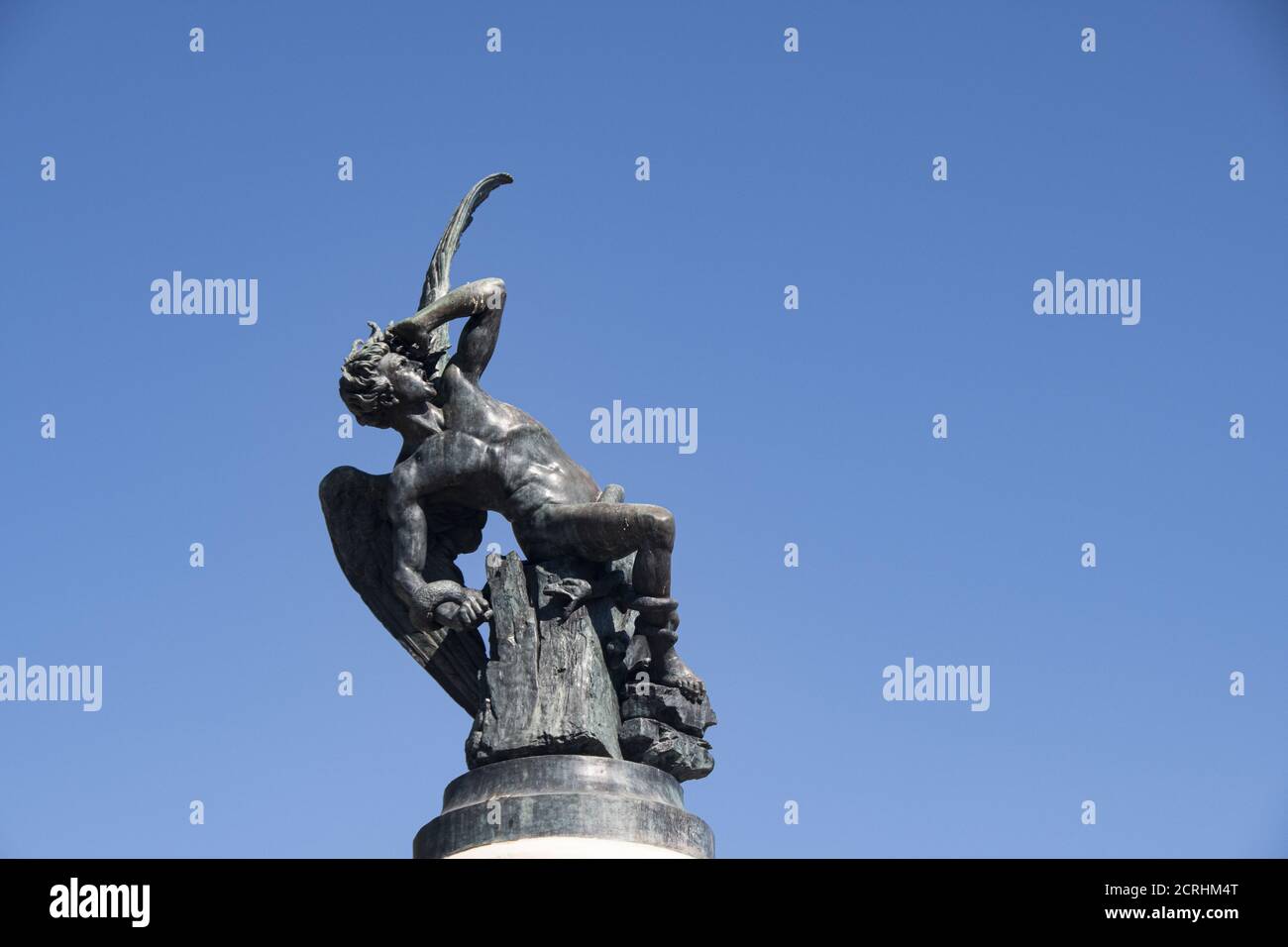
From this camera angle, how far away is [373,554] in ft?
47.1

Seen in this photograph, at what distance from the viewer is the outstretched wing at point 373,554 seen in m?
14.1

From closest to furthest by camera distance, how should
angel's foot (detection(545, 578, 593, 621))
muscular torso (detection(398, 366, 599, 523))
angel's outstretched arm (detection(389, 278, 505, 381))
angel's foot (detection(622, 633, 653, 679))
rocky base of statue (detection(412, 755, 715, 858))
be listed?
rocky base of statue (detection(412, 755, 715, 858))
angel's foot (detection(545, 578, 593, 621))
angel's foot (detection(622, 633, 653, 679))
muscular torso (detection(398, 366, 599, 523))
angel's outstretched arm (detection(389, 278, 505, 381))

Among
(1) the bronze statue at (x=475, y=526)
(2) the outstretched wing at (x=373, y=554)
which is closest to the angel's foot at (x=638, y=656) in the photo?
(1) the bronze statue at (x=475, y=526)

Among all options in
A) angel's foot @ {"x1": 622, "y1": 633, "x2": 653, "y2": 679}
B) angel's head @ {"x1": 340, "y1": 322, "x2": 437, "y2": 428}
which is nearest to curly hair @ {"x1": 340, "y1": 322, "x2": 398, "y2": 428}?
angel's head @ {"x1": 340, "y1": 322, "x2": 437, "y2": 428}

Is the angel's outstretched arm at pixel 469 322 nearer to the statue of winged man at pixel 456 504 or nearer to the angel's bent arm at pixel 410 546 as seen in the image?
the statue of winged man at pixel 456 504

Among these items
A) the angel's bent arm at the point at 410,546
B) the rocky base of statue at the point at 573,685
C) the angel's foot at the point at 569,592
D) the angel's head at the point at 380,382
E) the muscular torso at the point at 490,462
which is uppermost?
the angel's head at the point at 380,382

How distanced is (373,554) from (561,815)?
113 inches

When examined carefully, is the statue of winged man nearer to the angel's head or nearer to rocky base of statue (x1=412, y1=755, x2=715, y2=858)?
the angel's head

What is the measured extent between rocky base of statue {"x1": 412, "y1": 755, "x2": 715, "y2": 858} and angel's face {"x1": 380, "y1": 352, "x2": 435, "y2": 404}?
279cm

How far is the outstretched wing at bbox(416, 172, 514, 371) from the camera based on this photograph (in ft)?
46.8

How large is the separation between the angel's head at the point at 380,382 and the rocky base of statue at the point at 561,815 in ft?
9.02

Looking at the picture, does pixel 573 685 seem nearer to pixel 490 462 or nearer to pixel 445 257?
pixel 490 462

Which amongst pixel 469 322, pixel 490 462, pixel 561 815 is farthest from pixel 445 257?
pixel 561 815
